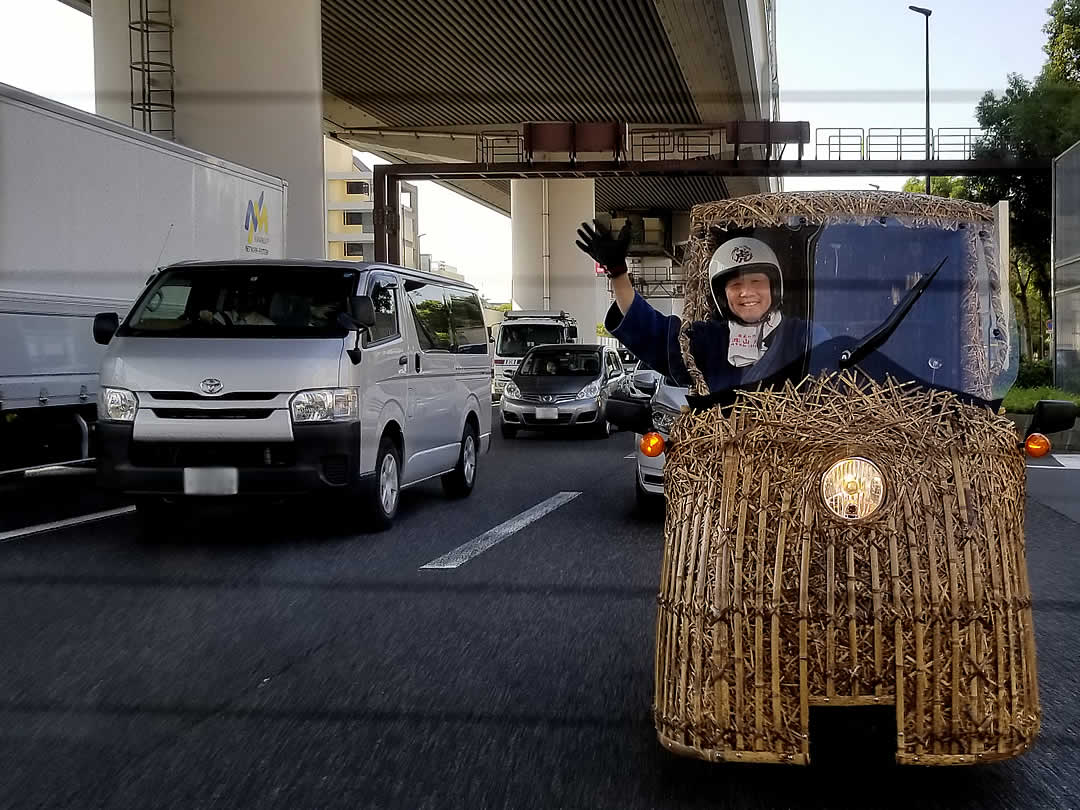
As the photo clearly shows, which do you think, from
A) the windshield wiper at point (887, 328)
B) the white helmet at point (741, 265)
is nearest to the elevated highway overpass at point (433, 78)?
the white helmet at point (741, 265)

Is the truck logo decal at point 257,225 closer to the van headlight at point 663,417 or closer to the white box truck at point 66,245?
the white box truck at point 66,245

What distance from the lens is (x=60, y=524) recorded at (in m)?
9.32

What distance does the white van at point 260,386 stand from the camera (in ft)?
26.4

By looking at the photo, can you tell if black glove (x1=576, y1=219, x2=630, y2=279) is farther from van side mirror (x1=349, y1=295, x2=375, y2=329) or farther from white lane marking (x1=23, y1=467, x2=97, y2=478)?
white lane marking (x1=23, y1=467, x2=97, y2=478)

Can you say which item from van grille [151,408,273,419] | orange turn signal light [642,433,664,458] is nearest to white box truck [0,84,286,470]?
van grille [151,408,273,419]

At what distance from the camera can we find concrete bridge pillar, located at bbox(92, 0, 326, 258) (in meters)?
18.8

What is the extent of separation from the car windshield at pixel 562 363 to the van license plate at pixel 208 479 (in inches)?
474

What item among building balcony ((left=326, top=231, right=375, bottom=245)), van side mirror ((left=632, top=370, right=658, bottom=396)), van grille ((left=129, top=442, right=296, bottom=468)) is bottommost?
van grille ((left=129, top=442, right=296, bottom=468))

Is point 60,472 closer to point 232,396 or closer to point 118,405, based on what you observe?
point 118,405

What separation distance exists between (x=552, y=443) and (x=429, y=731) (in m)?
14.4

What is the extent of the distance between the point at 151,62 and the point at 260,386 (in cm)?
1285

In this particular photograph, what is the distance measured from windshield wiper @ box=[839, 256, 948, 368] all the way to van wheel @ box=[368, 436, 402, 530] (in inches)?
217

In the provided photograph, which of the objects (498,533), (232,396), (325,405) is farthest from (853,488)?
(498,533)

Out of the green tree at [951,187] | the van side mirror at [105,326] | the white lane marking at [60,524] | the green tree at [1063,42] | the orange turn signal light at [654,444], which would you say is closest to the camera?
the orange turn signal light at [654,444]
